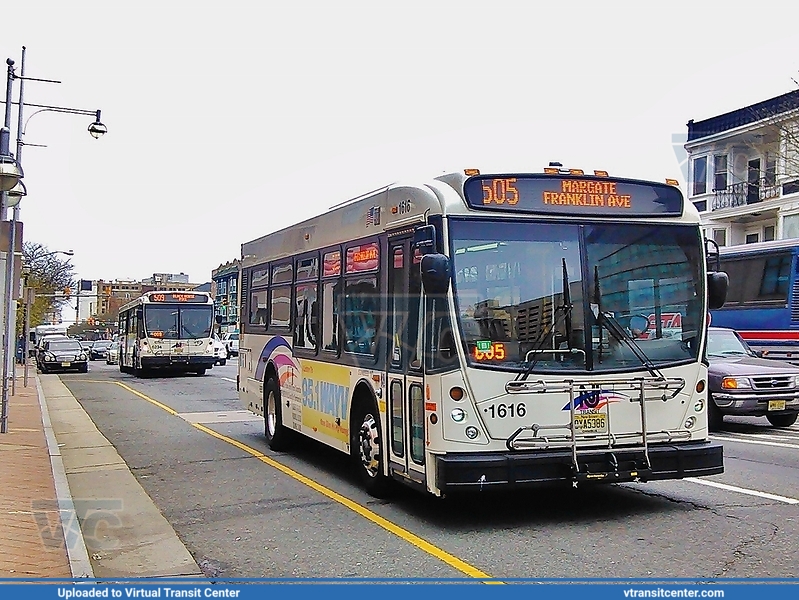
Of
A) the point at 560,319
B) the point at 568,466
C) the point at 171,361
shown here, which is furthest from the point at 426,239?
the point at 171,361

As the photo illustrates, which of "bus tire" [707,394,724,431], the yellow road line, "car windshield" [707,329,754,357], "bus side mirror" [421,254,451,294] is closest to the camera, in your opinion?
the yellow road line

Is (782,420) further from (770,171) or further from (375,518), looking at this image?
(770,171)

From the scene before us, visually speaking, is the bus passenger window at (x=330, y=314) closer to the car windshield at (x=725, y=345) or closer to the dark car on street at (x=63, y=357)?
the car windshield at (x=725, y=345)

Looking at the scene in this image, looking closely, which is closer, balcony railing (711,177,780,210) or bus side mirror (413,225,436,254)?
bus side mirror (413,225,436,254)

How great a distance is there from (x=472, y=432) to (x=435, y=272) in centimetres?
135

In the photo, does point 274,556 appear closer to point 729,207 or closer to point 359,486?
point 359,486

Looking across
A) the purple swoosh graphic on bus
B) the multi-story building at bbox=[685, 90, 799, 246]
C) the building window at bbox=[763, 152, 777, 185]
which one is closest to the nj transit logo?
the purple swoosh graphic on bus

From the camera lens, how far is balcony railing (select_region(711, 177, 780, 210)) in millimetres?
35450

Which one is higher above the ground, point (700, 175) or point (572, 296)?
point (700, 175)

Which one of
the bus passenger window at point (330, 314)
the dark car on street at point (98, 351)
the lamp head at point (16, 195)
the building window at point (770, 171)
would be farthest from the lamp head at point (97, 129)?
the dark car on street at point (98, 351)

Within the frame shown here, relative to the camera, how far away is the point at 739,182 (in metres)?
37.5

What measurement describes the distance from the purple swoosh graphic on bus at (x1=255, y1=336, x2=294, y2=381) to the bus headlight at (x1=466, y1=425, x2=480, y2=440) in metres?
5.09

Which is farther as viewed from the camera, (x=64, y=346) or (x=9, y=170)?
(x=64, y=346)

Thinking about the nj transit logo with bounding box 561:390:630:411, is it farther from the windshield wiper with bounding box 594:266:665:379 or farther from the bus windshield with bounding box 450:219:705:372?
the windshield wiper with bounding box 594:266:665:379
